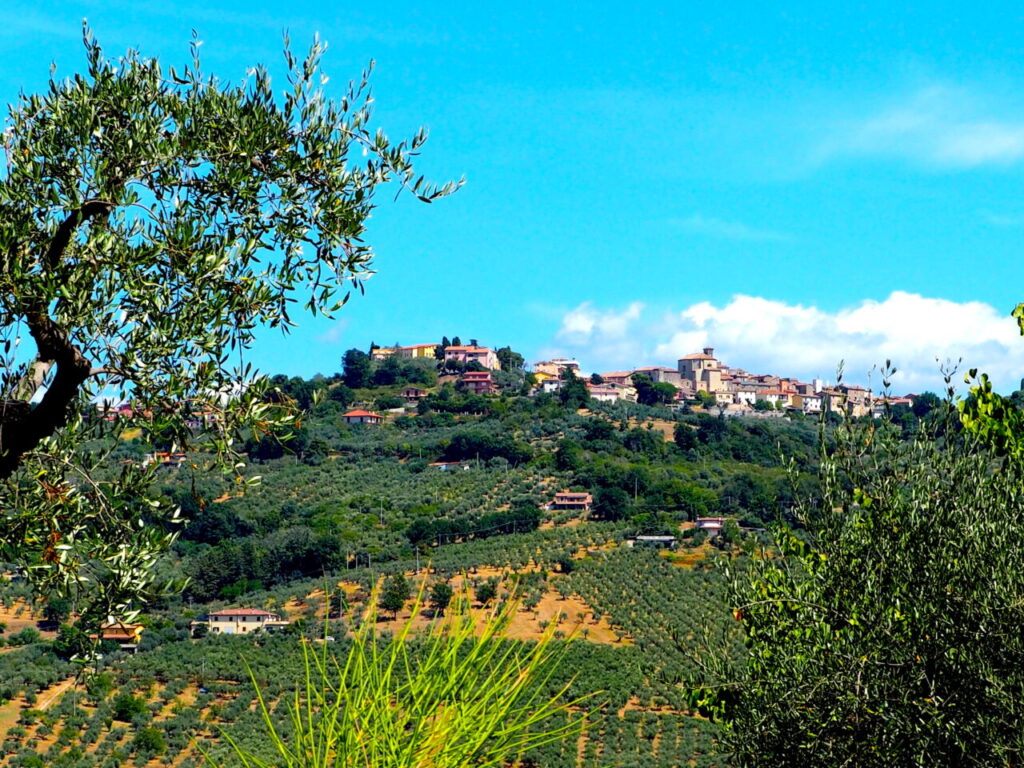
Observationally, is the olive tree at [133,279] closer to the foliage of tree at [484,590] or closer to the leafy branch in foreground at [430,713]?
the leafy branch in foreground at [430,713]

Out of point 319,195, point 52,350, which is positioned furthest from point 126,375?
point 319,195

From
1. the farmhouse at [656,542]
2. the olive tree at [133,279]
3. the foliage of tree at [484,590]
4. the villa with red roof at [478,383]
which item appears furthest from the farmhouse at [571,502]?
the olive tree at [133,279]

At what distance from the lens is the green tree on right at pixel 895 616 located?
8.29 m

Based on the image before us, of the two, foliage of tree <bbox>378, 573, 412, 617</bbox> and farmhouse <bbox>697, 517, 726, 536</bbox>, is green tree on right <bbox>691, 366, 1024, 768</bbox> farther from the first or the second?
farmhouse <bbox>697, 517, 726, 536</bbox>

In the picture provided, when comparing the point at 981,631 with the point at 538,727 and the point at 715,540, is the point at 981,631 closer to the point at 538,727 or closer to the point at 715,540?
the point at 538,727

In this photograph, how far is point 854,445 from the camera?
10641 mm

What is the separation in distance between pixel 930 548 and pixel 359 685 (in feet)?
19.5

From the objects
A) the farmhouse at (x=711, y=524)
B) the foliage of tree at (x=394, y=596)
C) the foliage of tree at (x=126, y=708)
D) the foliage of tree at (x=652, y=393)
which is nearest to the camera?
the foliage of tree at (x=126, y=708)

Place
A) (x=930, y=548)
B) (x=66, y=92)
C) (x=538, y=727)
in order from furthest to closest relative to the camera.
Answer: (x=538, y=727), (x=930, y=548), (x=66, y=92)

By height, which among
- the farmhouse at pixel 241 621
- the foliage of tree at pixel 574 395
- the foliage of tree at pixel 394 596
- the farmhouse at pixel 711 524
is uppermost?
the foliage of tree at pixel 574 395

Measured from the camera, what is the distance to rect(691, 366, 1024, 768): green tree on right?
8.29m

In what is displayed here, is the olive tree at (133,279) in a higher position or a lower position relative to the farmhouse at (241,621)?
higher

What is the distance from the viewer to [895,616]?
9.07m

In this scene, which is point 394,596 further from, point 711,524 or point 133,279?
point 133,279
